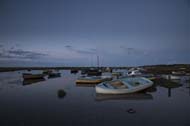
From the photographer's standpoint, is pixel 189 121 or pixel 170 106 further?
pixel 170 106

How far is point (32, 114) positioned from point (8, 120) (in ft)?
2.54

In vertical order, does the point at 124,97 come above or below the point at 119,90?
below

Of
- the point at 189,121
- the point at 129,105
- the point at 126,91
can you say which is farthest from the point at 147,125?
the point at 126,91

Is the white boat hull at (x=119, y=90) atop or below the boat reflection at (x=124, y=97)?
atop

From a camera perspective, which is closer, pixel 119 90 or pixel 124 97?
pixel 124 97

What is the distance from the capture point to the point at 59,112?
5.80m

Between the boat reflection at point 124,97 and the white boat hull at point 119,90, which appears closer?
the boat reflection at point 124,97

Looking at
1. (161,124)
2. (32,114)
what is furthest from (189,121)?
(32,114)

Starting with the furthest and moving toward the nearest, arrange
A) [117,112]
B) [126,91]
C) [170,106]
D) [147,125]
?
[126,91], [170,106], [117,112], [147,125]

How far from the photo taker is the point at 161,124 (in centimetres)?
450

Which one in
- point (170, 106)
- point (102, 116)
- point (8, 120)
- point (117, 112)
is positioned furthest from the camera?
point (170, 106)

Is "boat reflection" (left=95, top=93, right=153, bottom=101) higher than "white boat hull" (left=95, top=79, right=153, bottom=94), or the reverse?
"white boat hull" (left=95, top=79, right=153, bottom=94)

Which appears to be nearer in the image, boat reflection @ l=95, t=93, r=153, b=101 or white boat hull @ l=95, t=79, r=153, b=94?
boat reflection @ l=95, t=93, r=153, b=101

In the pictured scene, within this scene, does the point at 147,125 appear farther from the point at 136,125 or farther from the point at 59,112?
the point at 59,112
